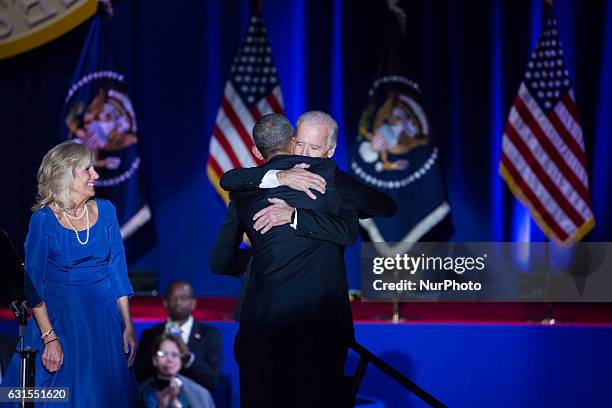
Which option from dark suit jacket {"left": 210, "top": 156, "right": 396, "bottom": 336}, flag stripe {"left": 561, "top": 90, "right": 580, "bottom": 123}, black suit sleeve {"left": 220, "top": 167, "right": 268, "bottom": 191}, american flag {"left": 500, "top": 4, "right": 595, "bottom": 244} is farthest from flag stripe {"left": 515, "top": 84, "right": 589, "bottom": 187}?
black suit sleeve {"left": 220, "top": 167, "right": 268, "bottom": 191}

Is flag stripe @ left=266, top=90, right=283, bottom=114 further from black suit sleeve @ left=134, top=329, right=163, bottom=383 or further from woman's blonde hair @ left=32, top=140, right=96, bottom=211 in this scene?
woman's blonde hair @ left=32, top=140, right=96, bottom=211

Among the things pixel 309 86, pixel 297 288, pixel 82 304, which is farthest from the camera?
pixel 309 86

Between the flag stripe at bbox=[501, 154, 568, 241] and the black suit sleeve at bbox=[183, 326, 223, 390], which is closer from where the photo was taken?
the black suit sleeve at bbox=[183, 326, 223, 390]

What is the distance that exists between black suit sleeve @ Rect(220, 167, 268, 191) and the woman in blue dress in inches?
25.0

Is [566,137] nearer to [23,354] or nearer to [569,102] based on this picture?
[569,102]

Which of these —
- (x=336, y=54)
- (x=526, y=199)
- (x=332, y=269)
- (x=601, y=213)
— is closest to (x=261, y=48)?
(x=336, y=54)

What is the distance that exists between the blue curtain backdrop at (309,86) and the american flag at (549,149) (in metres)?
0.49

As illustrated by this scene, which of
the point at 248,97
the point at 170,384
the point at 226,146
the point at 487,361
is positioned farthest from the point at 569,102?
the point at 170,384

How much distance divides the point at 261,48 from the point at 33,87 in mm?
1875

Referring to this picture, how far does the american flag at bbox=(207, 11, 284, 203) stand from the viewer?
6477 mm

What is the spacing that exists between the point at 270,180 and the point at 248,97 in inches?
154

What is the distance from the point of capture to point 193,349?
425 centimetres

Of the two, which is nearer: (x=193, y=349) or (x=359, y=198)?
(x=359, y=198)

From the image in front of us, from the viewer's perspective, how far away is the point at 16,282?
3.08 meters
